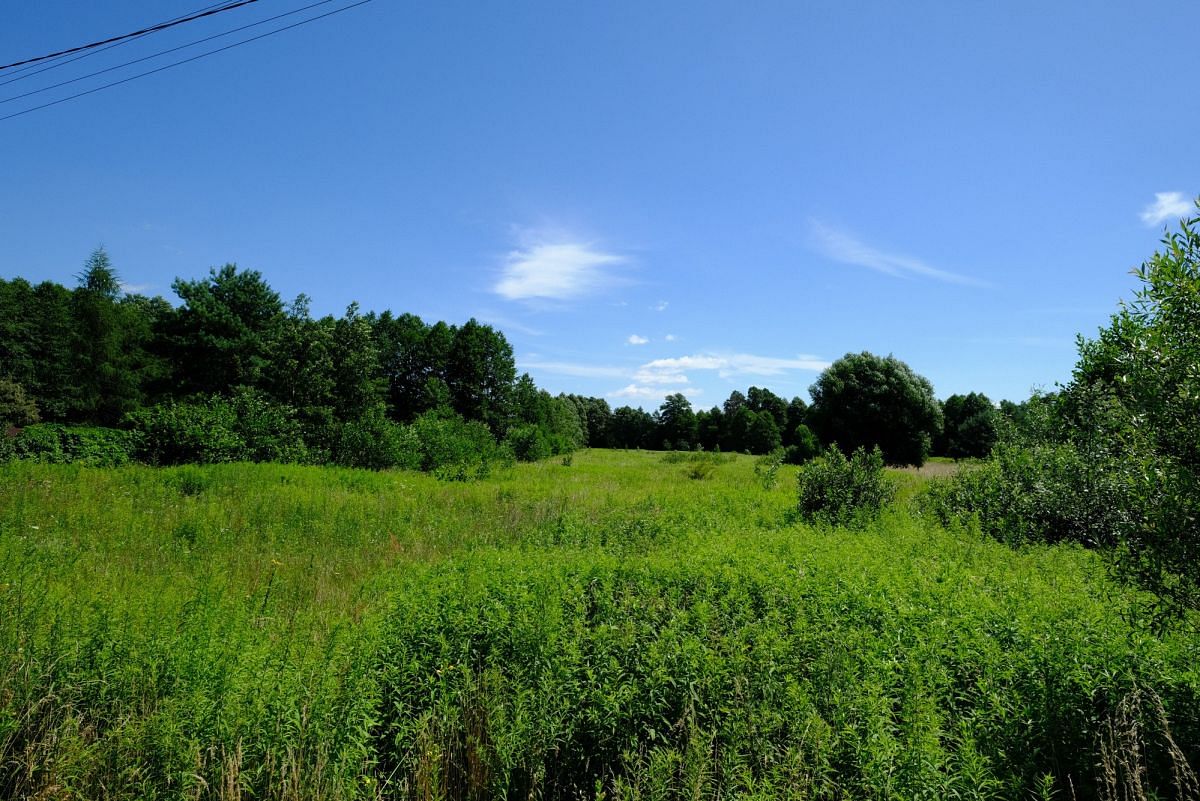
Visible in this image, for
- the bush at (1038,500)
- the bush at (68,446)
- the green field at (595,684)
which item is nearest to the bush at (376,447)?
the bush at (68,446)

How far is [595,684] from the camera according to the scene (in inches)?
161

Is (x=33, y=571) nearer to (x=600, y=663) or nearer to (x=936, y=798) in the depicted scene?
(x=600, y=663)

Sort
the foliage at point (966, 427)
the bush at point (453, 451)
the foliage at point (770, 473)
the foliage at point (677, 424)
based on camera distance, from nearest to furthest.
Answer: the foliage at point (770, 473)
the bush at point (453, 451)
the foliage at point (966, 427)
the foliage at point (677, 424)

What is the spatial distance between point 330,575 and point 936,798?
7.67 m

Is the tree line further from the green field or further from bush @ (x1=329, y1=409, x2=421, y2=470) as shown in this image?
the green field

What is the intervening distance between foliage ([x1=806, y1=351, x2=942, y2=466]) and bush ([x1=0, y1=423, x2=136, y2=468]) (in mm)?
32144

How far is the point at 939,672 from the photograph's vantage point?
4.04m

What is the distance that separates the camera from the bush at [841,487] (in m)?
12.5

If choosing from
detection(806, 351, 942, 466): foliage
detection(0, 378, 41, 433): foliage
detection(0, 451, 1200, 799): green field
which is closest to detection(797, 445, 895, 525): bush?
detection(0, 451, 1200, 799): green field

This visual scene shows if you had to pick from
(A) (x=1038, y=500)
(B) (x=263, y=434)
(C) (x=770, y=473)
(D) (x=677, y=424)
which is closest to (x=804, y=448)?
(C) (x=770, y=473)

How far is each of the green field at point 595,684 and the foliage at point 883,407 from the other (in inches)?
959

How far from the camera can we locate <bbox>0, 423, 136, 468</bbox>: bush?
17.7 metres

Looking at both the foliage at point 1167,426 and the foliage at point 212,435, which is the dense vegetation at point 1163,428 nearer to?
the foliage at point 1167,426

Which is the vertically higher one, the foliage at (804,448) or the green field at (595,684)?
the foliage at (804,448)
